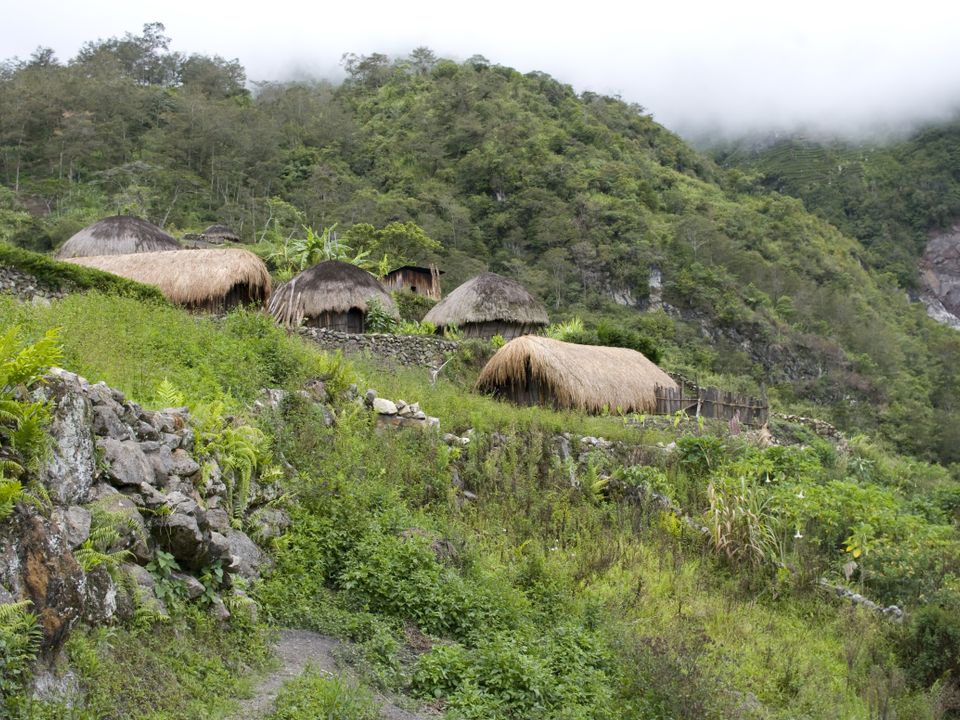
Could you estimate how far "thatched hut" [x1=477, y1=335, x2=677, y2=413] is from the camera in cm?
1559

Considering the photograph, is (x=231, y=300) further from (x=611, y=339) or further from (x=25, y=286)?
(x=611, y=339)

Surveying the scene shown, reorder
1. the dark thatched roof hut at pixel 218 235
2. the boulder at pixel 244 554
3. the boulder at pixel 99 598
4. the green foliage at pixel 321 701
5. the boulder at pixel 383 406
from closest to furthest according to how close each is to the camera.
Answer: the boulder at pixel 99 598 → the green foliage at pixel 321 701 → the boulder at pixel 244 554 → the boulder at pixel 383 406 → the dark thatched roof hut at pixel 218 235

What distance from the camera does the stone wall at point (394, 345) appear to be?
1822 centimetres

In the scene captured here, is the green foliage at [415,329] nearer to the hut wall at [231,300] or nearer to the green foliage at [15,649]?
the hut wall at [231,300]

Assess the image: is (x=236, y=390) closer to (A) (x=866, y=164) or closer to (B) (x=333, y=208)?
(B) (x=333, y=208)

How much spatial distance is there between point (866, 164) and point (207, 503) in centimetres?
7414

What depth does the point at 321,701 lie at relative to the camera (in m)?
4.96

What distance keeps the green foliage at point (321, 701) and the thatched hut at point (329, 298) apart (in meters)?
16.2

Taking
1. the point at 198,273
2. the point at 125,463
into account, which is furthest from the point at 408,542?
the point at 198,273

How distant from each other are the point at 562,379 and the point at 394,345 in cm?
468

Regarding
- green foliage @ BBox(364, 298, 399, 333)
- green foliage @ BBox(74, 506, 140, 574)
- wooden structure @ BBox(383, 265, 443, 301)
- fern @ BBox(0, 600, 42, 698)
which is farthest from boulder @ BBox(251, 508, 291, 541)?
Answer: wooden structure @ BBox(383, 265, 443, 301)

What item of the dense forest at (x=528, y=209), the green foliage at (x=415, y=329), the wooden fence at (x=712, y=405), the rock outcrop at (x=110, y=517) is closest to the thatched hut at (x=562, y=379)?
the wooden fence at (x=712, y=405)

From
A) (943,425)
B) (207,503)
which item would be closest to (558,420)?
(207,503)

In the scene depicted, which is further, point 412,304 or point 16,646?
point 412,304
